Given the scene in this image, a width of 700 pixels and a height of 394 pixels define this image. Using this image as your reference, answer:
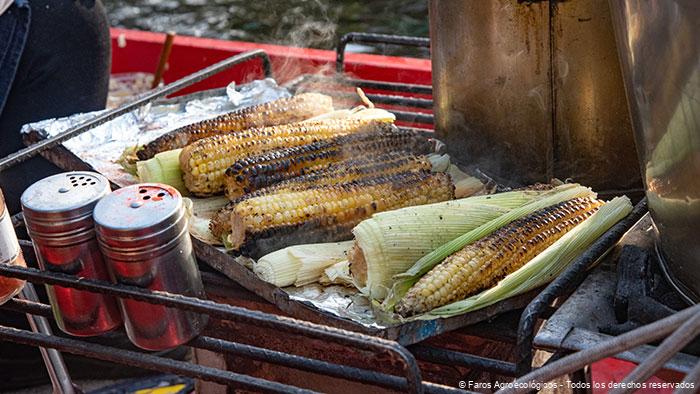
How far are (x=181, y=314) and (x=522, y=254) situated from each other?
38.8 inches

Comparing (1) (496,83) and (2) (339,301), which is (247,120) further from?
(2) (339,301)

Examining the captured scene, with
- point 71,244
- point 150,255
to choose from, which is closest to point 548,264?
point 150,255

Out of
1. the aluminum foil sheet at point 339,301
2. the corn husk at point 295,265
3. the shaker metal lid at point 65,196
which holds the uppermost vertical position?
the shaker metal lid at point 65,196

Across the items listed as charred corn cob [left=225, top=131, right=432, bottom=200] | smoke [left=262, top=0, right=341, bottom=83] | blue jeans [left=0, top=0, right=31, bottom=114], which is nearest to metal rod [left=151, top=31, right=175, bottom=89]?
smoke [left=262, top=0, right=341, bottom=83]

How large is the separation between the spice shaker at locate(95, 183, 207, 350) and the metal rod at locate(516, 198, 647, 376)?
84 centimetres

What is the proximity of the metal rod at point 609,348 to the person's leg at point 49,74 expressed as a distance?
3.11 metres

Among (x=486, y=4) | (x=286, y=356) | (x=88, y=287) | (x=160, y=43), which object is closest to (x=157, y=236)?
(x=88, y=287)

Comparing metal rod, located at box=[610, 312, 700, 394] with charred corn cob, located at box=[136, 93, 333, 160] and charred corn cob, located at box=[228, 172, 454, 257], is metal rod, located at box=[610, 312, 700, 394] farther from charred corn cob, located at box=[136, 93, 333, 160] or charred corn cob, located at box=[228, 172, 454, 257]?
charred corn cob, located at box=[136, 93, 333, 160]

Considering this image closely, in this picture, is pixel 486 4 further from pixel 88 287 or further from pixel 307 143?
pixel 88 287

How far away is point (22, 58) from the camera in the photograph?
398cm

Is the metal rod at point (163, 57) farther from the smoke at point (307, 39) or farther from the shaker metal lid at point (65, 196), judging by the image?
the shaker metal lid at point (65, 196)

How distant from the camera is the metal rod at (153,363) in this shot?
1.80 meters

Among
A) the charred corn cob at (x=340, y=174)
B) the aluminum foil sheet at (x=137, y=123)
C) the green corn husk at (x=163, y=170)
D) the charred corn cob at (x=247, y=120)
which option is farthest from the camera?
the aluminum foil sheet at (x=137, y=123)

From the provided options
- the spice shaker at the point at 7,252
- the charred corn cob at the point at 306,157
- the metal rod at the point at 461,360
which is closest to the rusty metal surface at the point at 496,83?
the charred corn cob at the point at 306,157
